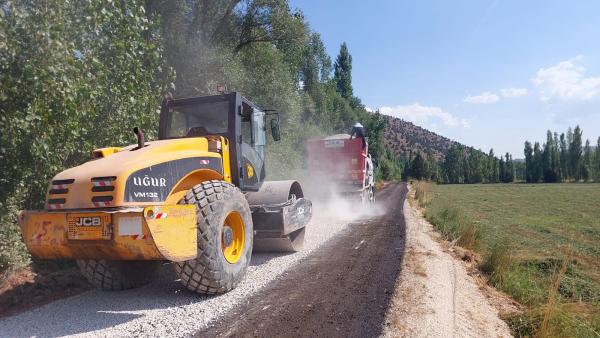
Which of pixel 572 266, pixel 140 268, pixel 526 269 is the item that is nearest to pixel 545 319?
pixel 526 269

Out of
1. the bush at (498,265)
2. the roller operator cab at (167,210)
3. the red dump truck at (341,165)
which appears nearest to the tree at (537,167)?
the red dump truck at (341,165)

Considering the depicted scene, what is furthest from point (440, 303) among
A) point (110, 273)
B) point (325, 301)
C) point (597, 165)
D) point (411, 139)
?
point (411, 139)

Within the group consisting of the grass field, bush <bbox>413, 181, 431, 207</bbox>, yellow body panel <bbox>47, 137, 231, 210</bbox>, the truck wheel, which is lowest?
the grass field

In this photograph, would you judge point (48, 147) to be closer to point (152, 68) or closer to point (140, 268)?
point (140, 268)

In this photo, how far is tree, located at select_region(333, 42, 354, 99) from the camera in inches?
2282

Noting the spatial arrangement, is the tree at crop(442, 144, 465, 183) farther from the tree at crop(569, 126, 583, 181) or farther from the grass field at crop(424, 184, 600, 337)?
the grass field at crop(424, 184, 600, 337)

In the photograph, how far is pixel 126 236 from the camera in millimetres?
3994

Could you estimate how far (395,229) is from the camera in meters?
11.0

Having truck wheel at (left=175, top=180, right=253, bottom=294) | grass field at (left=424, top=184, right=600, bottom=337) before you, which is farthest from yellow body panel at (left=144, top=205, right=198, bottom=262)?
grass field at (left=424, top=184, right=600, bottom=337)

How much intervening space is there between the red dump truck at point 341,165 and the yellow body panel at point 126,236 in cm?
1259

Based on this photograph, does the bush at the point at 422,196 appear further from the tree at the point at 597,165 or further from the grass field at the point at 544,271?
the tree at the point at 597,165

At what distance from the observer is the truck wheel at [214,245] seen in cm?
471

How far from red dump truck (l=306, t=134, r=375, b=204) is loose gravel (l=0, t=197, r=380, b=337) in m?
10.7

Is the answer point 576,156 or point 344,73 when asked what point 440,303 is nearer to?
point 344,73
